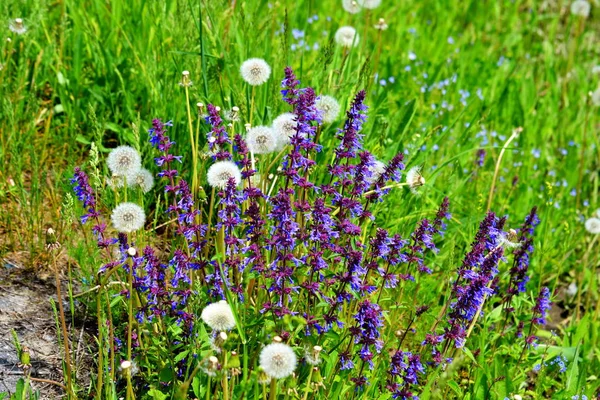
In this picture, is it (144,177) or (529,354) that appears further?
(529,354)

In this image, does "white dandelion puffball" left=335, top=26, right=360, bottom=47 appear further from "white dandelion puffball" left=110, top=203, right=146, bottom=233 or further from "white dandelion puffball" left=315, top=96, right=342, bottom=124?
"white dandelion puffball" left=110, top=203, right=146, bottom=233

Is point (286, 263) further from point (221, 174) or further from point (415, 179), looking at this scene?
point (415, 179)

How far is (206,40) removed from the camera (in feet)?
13.3

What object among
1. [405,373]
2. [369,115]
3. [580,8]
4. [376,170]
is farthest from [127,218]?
[580,8]

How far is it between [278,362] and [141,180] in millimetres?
1141

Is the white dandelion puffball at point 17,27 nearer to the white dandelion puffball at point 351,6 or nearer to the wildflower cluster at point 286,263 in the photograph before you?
the wildflower cluster at point 286,263

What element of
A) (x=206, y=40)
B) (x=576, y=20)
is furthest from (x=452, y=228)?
(x=576, y=20)

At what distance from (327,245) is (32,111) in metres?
1.98

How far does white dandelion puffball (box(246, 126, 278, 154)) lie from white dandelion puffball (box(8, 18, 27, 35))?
1.71 metres

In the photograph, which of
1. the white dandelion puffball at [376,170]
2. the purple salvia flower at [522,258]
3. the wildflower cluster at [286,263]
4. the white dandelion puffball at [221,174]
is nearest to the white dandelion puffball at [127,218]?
the wildflower cluster at [286,263]

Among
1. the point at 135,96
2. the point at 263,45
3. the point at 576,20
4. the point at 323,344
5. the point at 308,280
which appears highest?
the point at 576,20

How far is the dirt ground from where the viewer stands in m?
2.83

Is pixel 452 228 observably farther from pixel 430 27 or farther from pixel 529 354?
pixel 430 27

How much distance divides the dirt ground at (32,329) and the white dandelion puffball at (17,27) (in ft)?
4.29
